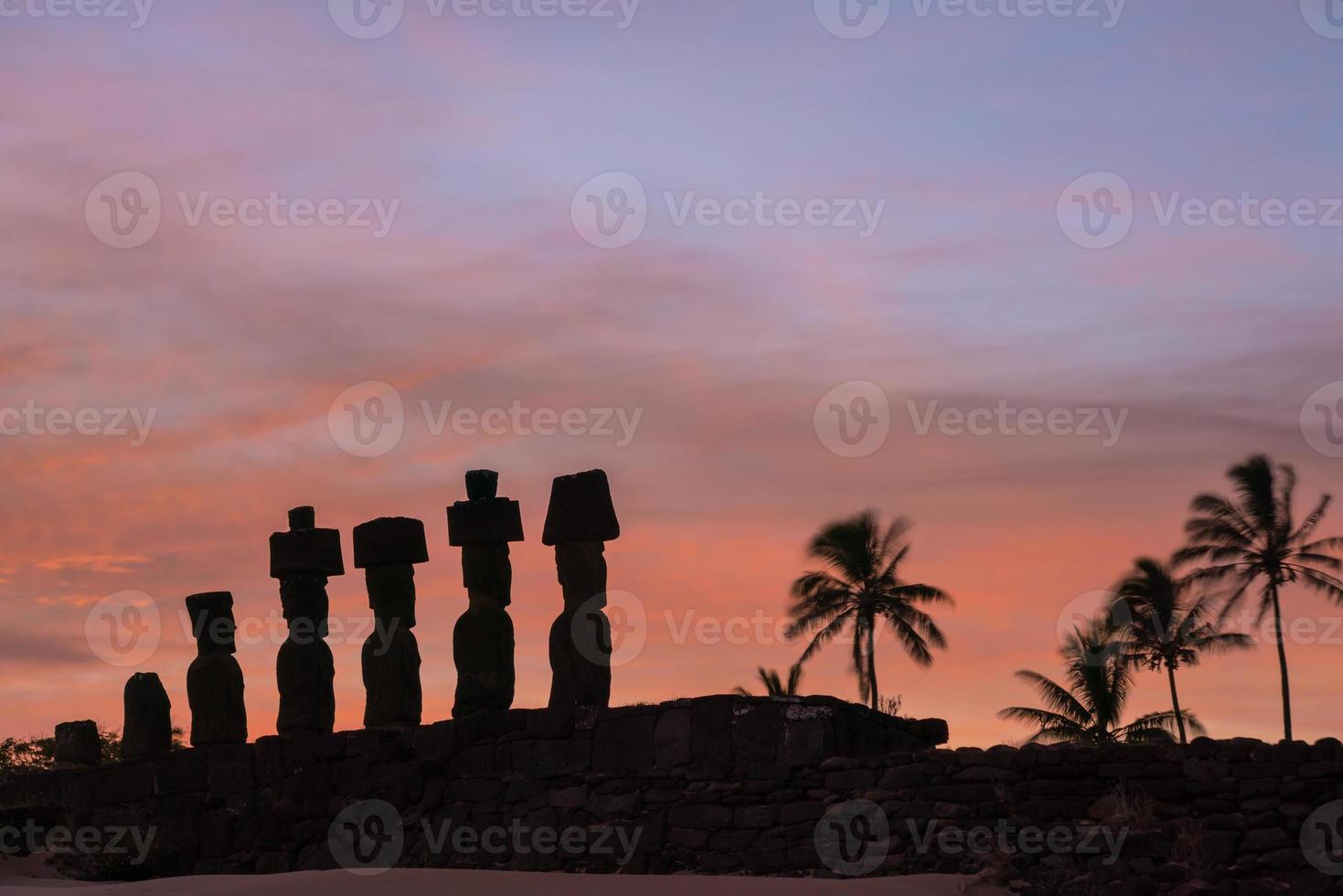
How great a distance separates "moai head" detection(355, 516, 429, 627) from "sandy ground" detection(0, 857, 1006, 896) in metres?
7.20

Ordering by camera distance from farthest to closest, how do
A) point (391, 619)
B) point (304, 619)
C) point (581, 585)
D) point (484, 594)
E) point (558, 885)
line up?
point (304, 619)
point (391, 619)
point (484, 594)
point (581, 585)
point (558, 885)

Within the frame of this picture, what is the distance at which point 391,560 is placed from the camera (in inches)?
886

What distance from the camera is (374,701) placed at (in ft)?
71.9

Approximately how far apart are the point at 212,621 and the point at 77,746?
333 cm

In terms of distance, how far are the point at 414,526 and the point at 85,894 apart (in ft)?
24.8

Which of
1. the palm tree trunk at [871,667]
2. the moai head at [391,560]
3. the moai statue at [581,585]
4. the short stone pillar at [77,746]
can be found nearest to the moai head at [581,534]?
the moai statue at [581,585]

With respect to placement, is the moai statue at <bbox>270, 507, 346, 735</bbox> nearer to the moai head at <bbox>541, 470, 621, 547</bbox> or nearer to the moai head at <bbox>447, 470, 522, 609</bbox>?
the moai head at <bbox>447, 470, 522, 609</bbox>

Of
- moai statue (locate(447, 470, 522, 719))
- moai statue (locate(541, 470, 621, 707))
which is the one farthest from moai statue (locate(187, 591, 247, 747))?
moai statue (locate(541, 470, 621, 707))

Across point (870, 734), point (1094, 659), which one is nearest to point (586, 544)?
point (870, 734)

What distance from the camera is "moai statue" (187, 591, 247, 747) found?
2377cm

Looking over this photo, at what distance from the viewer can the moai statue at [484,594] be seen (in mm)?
20875

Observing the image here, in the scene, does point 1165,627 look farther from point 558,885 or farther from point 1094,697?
point 558,885

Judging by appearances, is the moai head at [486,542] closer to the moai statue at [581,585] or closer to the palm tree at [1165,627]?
the moai statue at [581,585]

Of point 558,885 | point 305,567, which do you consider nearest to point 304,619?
point 305,567
